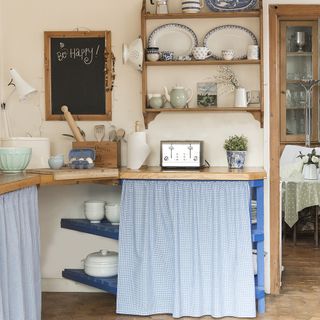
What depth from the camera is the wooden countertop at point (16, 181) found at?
292 centimetres

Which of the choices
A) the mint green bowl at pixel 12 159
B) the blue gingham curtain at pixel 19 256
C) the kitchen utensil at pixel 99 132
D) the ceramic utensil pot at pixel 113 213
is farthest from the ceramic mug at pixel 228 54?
the blue gingham curtain at pixel 19 256

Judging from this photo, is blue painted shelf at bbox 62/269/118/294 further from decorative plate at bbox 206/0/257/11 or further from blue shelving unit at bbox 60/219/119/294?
decorative plate at bbox 206/0/257/11

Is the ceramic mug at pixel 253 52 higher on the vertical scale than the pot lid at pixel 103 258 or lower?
higher

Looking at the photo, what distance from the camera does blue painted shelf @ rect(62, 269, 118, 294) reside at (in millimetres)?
4090

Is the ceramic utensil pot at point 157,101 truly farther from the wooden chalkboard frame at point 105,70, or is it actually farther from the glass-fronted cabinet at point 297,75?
the glass-fronted cabinet at point 297,75

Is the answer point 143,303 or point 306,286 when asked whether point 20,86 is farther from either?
point 306,286

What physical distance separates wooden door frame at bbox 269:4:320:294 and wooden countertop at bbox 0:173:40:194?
5.73 ft

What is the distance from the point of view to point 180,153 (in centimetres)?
415

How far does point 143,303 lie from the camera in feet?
13.1

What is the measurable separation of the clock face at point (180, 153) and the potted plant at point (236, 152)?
0.23 m

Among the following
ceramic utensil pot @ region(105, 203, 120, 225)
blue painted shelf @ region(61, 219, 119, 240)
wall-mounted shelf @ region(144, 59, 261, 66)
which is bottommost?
blue painted shelf @ region(61, 219, 119, 240)

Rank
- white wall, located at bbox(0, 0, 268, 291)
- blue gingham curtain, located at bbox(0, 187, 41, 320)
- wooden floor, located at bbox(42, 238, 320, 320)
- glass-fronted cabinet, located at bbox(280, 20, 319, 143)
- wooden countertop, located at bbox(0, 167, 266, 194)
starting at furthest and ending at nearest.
Result: 1. glass-fronted cabinet, located at bbox(280, 20, 319, 143)
2. white wall, located at bbox(0, 0, 268, 291)
3. wooden floor, located at bbox(42, 238, 320, 320)
4. wooden countertop, located at bbox(0, 167, 266, 194)
5. blue gingham curtain, located at bbox(0, 187, 41, 320)

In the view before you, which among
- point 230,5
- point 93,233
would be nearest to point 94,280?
point 93,233

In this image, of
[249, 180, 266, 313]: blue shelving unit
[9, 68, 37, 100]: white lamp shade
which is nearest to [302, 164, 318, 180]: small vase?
[249, 180, 266, 313]: blue shelving unit
